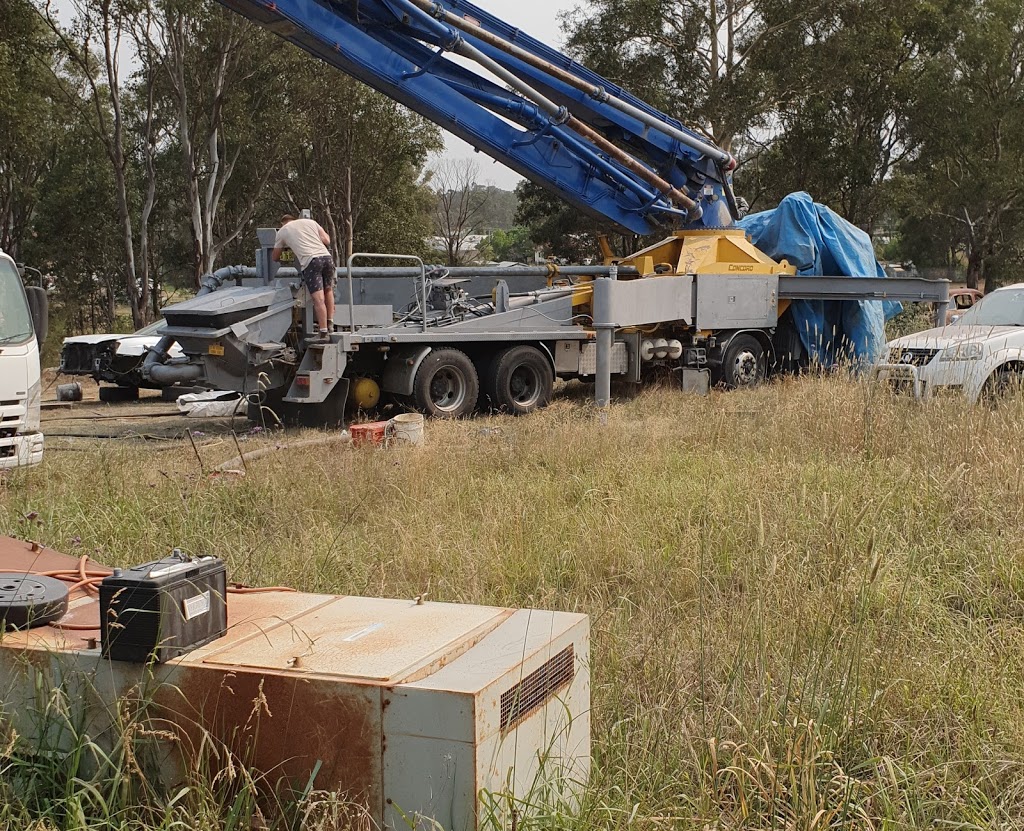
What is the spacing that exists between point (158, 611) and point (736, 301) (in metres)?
12.6

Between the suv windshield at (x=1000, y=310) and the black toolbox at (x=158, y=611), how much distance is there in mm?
10097

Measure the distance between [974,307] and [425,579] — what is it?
8.77 m

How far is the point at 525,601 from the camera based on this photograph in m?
5.20

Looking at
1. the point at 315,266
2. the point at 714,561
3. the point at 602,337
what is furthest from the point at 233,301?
the point at 714,561

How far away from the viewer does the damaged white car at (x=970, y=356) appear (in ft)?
29.9

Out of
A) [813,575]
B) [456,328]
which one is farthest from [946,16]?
[813,575]

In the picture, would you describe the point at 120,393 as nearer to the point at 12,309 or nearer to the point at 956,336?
the point at 12,309

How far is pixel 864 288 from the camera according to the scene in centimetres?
1435

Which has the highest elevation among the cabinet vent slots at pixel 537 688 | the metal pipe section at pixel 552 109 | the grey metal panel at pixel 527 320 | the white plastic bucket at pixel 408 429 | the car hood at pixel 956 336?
the metal pipe section at pixel 552 109

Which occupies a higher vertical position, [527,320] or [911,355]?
[527,320]

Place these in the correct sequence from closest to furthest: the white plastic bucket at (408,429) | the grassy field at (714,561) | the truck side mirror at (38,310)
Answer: the grassy field at (714,561)
the truck side mirror at (38,310)
the white plastic bucket at (408,429)

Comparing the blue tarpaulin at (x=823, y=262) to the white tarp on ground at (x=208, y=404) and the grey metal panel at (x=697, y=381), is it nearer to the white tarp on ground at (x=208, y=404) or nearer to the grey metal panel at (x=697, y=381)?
the grey metal panel at (x=697, y=381)

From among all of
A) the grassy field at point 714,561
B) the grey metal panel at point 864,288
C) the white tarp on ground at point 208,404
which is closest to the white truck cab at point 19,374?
the grassy field at point 714,561

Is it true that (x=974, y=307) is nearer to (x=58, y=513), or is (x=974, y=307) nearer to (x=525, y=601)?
(x=525, y=601)
